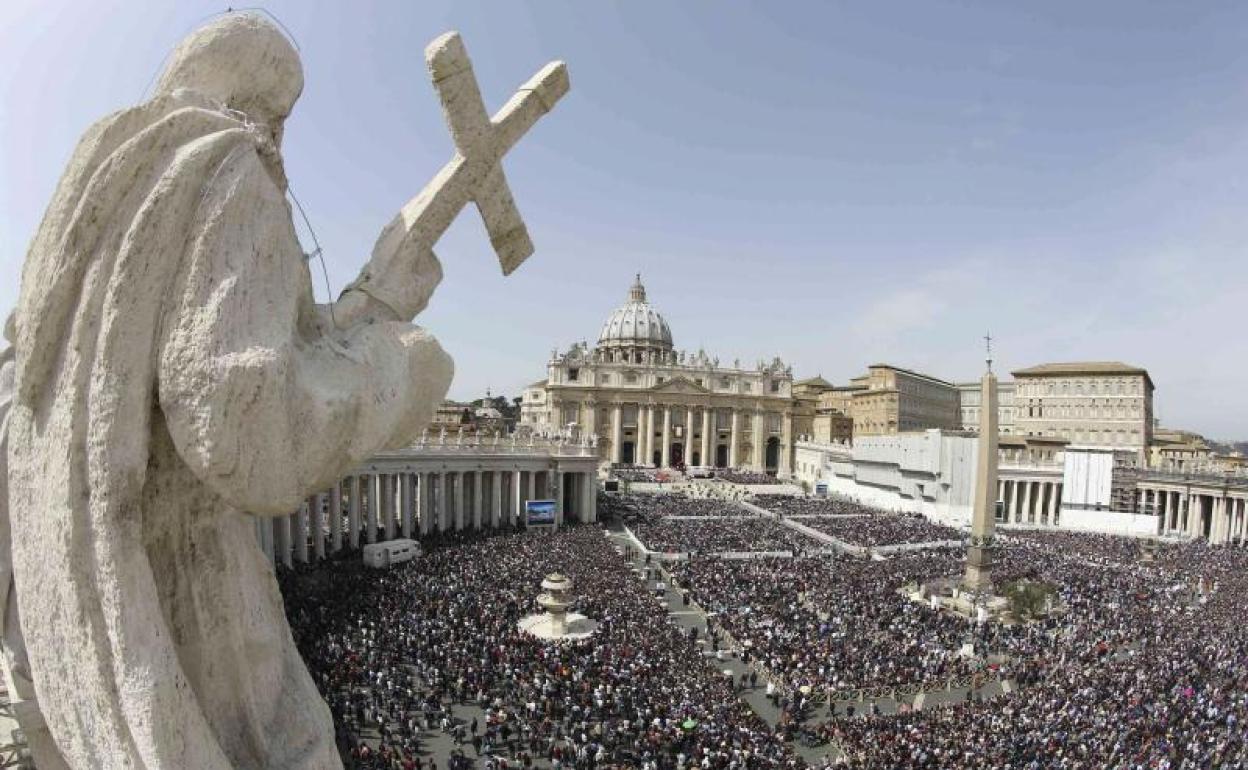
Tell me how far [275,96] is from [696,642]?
20.6 m

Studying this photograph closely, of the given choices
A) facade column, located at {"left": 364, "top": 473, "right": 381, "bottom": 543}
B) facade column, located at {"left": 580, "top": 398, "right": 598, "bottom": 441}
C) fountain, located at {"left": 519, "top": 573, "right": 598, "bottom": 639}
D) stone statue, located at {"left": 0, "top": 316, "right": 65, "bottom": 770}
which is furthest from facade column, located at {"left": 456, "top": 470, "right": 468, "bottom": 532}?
facade column, located at {"left": 580, "top": 398, "right": 598, "bottom": 441}

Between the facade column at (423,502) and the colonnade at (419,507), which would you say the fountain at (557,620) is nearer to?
the colonnade at (419,507)

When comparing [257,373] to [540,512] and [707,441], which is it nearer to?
[540,512]

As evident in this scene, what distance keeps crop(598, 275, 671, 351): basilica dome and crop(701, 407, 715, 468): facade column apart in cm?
2609

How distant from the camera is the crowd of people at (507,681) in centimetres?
1391

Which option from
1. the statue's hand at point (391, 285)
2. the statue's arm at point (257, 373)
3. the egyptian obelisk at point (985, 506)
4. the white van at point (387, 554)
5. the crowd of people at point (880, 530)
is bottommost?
the crowd of people at point (880, 530)

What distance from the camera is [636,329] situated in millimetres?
130375

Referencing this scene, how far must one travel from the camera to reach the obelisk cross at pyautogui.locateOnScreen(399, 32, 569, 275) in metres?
3.94

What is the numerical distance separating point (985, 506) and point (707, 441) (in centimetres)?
7270

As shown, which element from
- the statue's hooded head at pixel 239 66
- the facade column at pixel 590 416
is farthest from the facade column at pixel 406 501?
the facade column at pixel 590 416

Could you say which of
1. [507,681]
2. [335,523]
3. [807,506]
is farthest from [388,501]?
[807,506]

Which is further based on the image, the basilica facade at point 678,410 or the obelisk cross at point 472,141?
the basilica facade at point 678,410

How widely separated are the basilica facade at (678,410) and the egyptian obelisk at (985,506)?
211 ft

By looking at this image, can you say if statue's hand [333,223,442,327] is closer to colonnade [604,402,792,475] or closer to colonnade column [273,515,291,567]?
colonnade column [273,515,291,567]
